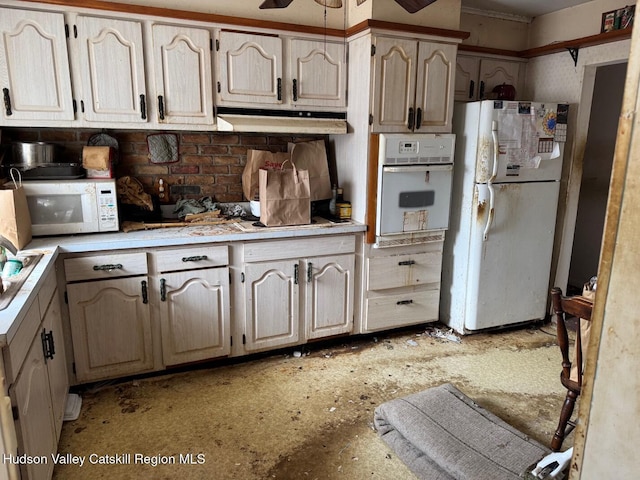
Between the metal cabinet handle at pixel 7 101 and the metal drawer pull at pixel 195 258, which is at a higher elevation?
the metal cabinet handle at pixel 7 101

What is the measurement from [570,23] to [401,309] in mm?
2385

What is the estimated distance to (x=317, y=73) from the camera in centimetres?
286

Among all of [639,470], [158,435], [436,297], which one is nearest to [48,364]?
[158,435]

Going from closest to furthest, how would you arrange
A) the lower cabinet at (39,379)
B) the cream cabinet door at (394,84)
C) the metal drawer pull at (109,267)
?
the lower cabinet at (39,379)
the metal drawer pull at (109,267)
the cream cabinet door at (394,84)

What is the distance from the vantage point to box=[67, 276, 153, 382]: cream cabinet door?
236cm

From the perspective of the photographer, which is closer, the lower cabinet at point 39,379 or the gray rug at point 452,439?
the lower cabinet at point 39,379

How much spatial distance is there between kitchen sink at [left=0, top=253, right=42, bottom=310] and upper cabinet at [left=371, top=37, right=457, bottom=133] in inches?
78.1

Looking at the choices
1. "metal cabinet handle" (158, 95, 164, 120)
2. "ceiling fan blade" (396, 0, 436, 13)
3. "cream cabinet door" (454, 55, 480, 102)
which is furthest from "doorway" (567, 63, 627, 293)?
"metal cabinet handle" (158, 95, 164, 120)

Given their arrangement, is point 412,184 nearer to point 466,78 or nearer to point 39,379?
point 466,78

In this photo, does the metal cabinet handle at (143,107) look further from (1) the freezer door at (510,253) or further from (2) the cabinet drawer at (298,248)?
(1) the freezer door at (510,253)

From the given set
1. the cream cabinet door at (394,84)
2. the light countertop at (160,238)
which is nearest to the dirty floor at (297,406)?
the light countertop at (160,238)

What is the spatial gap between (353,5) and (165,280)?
206 cm

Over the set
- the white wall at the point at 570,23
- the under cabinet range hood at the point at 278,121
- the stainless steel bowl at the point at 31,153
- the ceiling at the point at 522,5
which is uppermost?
the ceiling at the point at 522,5

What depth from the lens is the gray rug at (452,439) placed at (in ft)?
6.05
